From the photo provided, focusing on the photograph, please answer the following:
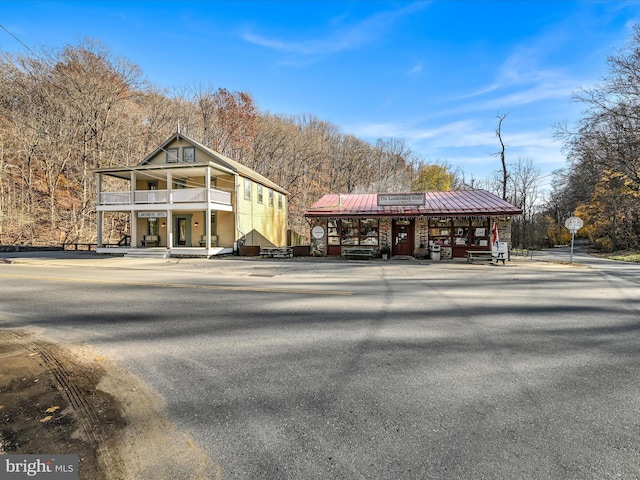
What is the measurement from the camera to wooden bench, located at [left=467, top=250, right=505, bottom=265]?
59.9 feet

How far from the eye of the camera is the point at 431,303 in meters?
7.90

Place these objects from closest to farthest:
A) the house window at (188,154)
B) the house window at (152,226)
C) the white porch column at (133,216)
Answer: the white porch column at (133,216)
the house window at (188,154)
the house window at (152,226)

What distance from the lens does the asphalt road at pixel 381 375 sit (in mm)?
2451

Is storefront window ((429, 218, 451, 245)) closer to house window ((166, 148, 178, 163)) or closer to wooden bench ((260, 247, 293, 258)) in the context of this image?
wooden bench ((260, 247, 293, 258))

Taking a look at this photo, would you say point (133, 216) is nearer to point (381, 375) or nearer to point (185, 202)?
point (185, 202)

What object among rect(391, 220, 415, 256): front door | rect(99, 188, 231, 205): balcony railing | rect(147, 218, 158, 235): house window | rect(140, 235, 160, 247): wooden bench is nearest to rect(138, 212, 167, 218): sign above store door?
rect(99, 188, 231, 205): balcony railing

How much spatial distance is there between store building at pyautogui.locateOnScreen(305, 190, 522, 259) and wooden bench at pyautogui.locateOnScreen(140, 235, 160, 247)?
38.0ft

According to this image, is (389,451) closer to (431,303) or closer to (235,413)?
(235,413)

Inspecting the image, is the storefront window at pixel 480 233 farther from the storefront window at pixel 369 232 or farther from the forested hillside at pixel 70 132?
the forested hillside at pixel 70 132

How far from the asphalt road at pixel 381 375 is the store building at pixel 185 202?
45.9 feet

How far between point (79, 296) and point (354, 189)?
45017 mm

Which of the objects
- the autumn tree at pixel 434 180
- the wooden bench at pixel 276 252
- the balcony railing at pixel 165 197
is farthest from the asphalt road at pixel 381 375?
the autumn tree at pixel 434 180

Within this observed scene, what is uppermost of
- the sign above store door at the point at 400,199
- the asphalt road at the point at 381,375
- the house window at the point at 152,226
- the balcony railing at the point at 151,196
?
the balcony railing at the point at 151,196

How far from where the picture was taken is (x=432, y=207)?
21797 mm
